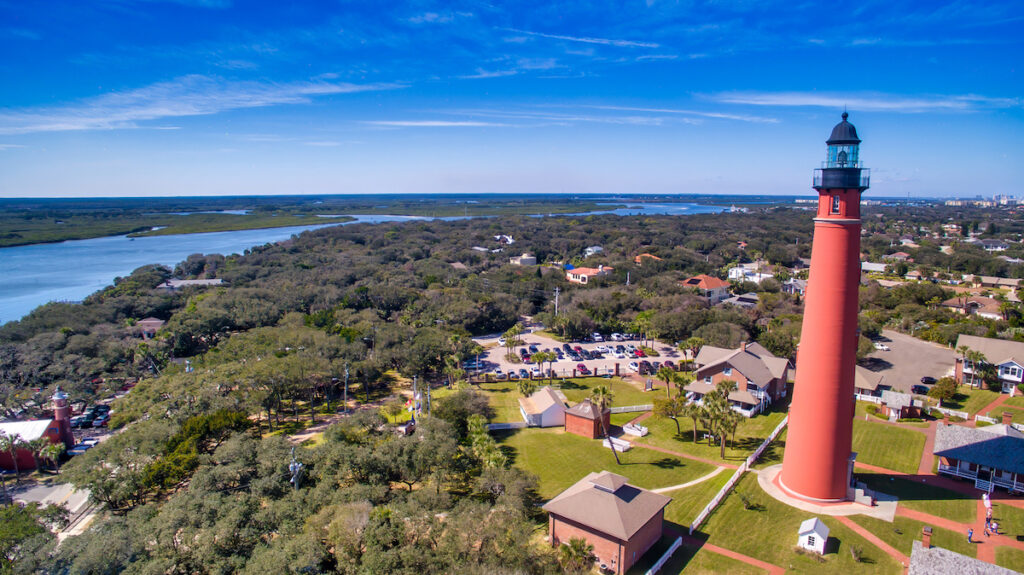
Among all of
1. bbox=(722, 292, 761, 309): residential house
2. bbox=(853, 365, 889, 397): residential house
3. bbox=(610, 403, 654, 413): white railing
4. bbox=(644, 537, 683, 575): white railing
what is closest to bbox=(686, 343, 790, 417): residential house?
bbox=(610, 403, 654, 413): white railing

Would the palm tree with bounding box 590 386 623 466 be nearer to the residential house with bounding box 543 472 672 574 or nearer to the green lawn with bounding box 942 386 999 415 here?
the residential house with bounding box 543 472 672 574

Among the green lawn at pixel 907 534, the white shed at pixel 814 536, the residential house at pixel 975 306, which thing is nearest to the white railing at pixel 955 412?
the green lawn at pixel 907 534

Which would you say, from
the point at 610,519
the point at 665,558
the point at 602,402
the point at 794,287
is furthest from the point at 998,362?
the point at 794,287

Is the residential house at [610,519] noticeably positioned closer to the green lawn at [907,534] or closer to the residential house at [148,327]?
the green lawn at [907,534]

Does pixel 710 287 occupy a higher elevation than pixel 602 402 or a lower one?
higher

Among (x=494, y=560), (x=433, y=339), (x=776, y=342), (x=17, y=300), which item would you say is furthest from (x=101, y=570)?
(x=17, y=300)

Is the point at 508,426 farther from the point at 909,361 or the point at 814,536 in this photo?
the point at 909,361
